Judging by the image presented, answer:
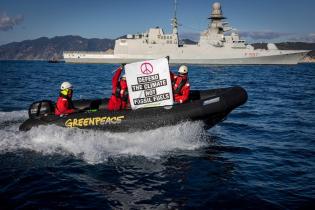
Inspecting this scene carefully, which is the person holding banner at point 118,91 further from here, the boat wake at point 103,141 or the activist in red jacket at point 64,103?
the activist in red jacket at point 64,103

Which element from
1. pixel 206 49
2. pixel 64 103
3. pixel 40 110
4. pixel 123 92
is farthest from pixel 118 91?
pixel 206 49

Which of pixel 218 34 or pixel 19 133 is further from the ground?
pixel 218 34

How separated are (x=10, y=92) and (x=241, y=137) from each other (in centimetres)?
1616

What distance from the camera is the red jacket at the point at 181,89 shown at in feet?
36.2

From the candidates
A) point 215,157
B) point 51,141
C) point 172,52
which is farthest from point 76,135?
point 172,52

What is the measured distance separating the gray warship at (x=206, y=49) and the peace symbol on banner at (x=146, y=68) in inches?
2581

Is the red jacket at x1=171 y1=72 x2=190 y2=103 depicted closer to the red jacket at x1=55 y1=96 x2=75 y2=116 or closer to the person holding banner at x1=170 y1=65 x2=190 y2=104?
the person holding banner at x1=170 y1=65 x2=190 y2=104

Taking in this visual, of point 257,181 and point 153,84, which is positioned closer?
point 257,181

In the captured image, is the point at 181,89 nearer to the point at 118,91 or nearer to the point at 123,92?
the point at 123,92

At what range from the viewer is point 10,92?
21.8m

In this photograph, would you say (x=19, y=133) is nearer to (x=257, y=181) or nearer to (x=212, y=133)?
(x=212, y=133)

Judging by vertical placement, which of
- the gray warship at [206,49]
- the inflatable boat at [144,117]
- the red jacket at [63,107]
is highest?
the gray warship at [206,49]

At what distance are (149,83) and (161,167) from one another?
3316 millimetres

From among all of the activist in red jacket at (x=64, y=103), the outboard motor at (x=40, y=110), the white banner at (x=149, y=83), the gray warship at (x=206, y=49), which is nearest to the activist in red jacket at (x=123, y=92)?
the white banner at (x=149, y=83)
